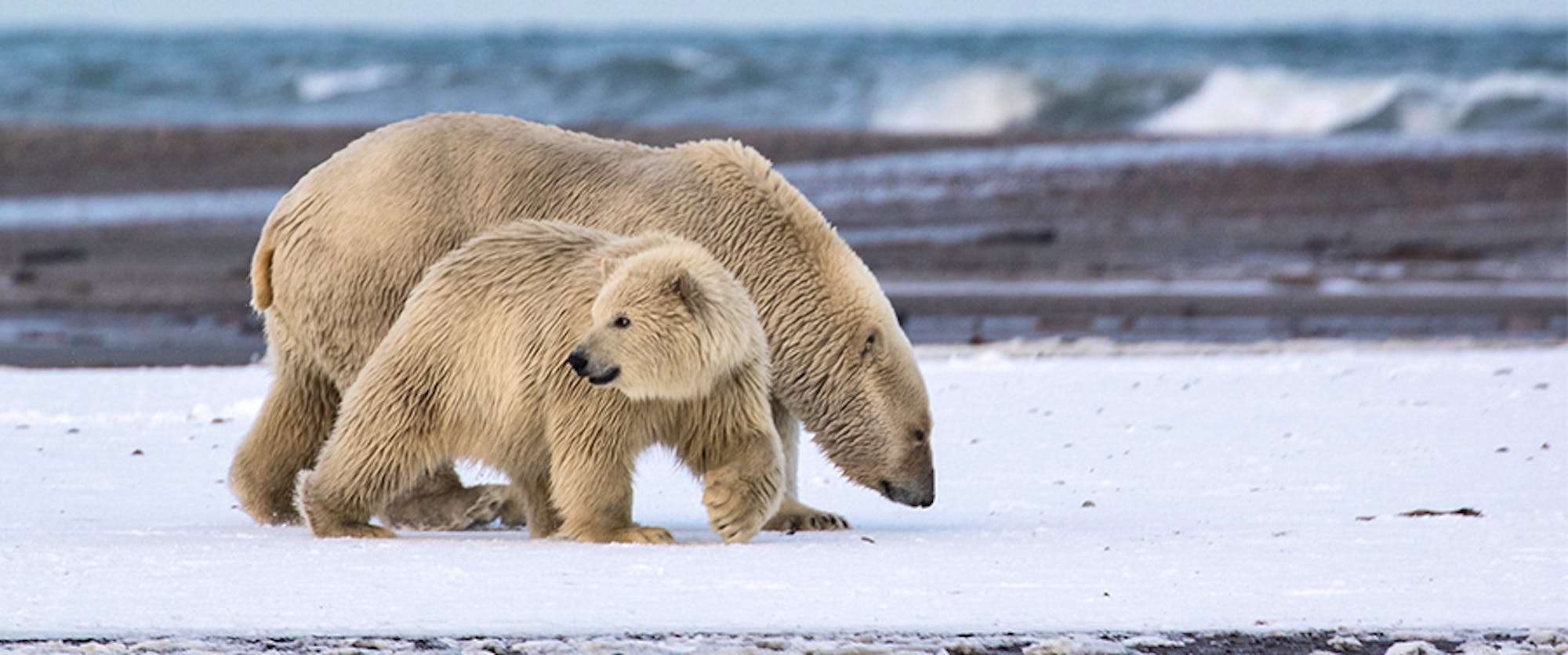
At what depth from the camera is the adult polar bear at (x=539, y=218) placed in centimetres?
608

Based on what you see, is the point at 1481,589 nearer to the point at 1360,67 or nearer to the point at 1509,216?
the point at 1509,216

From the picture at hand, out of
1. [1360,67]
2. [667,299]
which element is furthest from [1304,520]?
[1360,67]

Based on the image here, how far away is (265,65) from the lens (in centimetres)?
4434

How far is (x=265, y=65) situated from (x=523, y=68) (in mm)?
7103

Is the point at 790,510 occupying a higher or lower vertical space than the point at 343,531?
higher

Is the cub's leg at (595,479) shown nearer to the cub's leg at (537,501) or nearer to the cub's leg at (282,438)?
the cub's leg at (537,501)

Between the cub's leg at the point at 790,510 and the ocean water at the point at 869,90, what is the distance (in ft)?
75.4

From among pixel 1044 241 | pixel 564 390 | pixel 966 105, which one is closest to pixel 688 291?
pixel 564 390

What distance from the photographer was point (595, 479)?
5414 millimetres

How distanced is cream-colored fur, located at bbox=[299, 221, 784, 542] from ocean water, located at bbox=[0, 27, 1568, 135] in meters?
23.5

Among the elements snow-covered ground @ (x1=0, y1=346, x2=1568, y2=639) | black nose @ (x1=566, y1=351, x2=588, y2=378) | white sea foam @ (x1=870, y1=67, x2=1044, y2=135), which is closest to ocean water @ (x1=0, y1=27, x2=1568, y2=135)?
white sea foam @ (x1=870, y1=67, x2=1044, y2=135)

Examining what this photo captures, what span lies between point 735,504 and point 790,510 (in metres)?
0.73

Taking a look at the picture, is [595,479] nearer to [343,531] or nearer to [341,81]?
[343,531]

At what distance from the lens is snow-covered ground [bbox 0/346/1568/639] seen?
430cm
